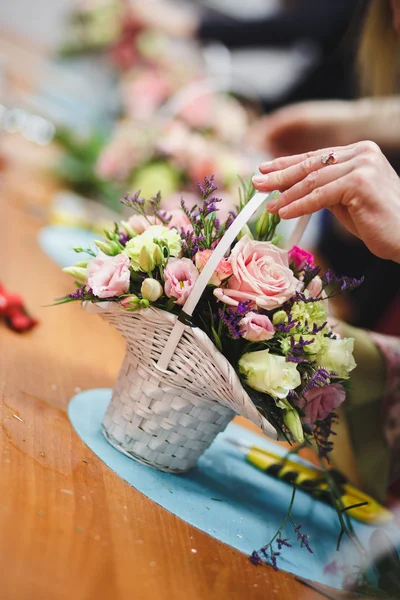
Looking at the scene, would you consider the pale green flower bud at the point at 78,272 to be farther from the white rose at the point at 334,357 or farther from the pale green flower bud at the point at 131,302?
the white rose at the point at 334,357

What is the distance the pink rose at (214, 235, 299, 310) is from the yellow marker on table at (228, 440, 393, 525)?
365 mm

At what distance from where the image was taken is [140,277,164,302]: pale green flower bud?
70cm

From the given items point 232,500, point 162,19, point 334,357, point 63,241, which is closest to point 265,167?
point 334,357

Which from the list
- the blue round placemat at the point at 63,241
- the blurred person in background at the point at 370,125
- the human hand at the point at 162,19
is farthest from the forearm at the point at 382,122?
the human hand at the point at 162,19

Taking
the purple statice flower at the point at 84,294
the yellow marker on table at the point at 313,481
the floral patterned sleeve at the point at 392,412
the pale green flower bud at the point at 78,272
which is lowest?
the yellow marker on table at the point at 313,481

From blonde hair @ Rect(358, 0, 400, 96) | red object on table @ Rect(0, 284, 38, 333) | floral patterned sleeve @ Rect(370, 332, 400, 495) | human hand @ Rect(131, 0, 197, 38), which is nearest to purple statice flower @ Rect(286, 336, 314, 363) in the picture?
floral patterned sleeve @ Rect(370, 332, 400, 495)

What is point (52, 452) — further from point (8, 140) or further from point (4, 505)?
point (8, 140)

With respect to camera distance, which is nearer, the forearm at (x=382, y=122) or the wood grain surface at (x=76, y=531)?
the wood grain surface at (x=76, y=531)

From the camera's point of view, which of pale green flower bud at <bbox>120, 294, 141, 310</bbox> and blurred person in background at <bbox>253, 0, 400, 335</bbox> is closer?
pale green flower bud at <bbox>120, 294, 141, 310</bbox>

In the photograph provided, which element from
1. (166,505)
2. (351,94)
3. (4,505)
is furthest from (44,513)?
(351,94)

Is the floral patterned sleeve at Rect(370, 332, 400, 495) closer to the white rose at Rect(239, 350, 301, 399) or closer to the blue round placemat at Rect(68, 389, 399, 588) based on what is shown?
the blue round placemat at Rect(68, 389, 399, 588)

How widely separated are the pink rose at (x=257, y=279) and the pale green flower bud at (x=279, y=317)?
1cm

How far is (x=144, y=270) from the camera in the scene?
0.73 metres

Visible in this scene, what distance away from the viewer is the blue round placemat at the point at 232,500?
75cm
